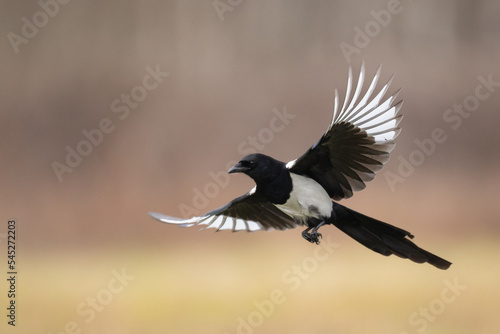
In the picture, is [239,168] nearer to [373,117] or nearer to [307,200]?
[307,200]

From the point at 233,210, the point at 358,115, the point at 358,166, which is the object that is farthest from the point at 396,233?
the point at 233,210

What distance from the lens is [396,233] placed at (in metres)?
1.33

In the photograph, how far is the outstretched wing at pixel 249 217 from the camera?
151 cm

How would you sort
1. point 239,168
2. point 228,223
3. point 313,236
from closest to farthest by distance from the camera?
point 239,168
point 313,236
point 228,223

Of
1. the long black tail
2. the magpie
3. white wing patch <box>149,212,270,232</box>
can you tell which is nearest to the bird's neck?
the magpie

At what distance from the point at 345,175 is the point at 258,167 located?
0.78 feet

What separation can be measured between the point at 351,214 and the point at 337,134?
185 mm

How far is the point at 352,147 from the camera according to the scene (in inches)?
52.0

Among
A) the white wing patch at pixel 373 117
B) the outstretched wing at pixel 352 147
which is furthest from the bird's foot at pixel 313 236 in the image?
the white wing patch at pixel 373 117

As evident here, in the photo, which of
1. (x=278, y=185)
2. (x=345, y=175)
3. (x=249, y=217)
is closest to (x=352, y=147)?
(x=345, y=175)

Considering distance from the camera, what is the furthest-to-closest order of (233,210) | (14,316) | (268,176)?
(14,316) < (233,210) < (268,176)

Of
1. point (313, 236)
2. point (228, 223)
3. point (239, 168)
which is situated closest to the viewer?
point (239, 168)

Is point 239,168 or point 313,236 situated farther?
point 313,236

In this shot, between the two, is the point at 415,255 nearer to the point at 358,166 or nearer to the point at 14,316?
the point at 358,166
